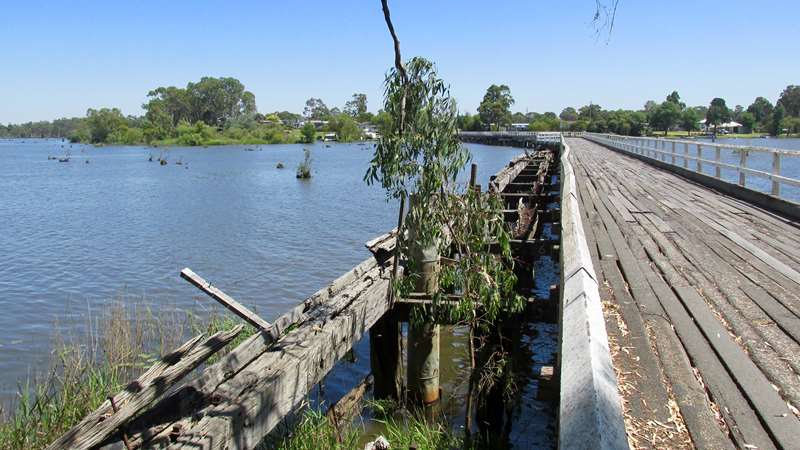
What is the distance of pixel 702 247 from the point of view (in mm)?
8094

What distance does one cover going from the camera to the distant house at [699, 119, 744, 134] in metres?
161

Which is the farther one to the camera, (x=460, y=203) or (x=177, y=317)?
(x=177, y=317)

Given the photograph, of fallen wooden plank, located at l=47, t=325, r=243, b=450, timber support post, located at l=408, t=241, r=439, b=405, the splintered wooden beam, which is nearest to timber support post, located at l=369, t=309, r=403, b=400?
timber support post, located at l=408, t=241, r=439, b=405

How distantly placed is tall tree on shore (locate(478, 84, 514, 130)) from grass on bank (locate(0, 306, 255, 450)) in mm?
170478

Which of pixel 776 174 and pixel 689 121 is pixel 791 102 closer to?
pixel 689 121

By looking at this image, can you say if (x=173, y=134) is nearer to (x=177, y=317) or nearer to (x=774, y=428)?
(x=177, y=317)

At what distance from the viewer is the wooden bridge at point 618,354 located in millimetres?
3420

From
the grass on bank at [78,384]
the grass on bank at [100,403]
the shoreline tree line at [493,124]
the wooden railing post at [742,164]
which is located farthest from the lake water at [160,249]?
the shoreline tree line at [493,124]

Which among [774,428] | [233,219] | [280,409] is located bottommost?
[233,219]

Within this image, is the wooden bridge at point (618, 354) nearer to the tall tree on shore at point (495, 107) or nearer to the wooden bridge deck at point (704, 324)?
the wooden bridge deck at point (704, 324)

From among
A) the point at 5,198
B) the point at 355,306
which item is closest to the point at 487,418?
the point at 355,306

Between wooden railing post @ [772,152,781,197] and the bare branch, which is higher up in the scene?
the bare branch

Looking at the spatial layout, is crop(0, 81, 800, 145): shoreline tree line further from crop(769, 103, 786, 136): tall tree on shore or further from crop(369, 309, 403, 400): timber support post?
crop(369, 309, 403, 400): timber support post

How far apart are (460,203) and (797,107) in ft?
633
